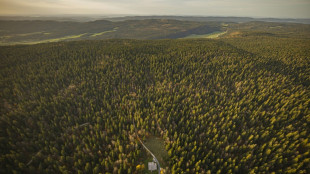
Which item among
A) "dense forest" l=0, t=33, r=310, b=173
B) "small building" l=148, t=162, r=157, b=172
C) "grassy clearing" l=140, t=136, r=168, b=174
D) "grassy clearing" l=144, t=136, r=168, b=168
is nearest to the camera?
"small building" l=148, t=162, r=157, b=172

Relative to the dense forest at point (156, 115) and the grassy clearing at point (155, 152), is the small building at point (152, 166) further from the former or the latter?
the dense forest at point (156, 115)

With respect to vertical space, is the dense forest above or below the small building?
above

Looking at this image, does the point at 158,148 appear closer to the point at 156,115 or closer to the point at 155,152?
the point at 155,152

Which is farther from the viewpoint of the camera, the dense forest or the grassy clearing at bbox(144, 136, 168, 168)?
the grassy clearing at bbox(144, 136, 168, 168)

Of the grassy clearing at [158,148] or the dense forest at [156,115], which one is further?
the grassy clearing at [158,148]

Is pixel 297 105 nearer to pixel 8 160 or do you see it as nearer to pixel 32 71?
pixel 8 160

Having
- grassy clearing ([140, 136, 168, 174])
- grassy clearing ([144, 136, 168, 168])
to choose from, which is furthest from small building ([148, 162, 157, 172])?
grassy clearing ([144, 136, 168, 168])

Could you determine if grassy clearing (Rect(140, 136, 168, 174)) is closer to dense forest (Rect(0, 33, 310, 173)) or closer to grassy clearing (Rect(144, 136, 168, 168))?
grassy clearing (Rect(144, 136, 168, 168))

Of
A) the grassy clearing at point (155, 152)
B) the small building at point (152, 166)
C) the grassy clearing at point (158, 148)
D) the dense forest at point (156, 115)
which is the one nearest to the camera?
the small building at point (152, 166)

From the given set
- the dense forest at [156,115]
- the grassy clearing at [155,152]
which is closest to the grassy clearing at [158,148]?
the grassy clearing at [155,152]
